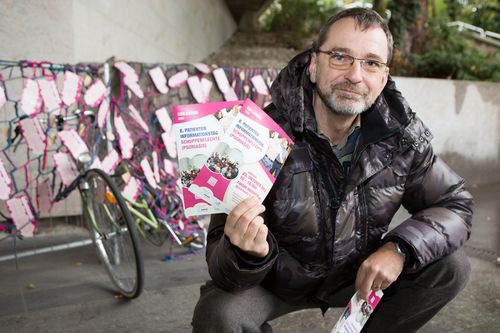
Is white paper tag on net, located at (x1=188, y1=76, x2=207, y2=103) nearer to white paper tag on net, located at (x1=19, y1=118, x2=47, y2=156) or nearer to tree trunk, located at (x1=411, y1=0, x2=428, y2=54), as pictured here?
white paper tag on net, located at (x1=19, y1=118, x2=47, y2=156)

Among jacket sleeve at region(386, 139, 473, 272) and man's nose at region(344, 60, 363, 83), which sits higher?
man's nose at region(344, 60, 363, 83)

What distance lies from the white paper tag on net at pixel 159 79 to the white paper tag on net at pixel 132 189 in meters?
0.84

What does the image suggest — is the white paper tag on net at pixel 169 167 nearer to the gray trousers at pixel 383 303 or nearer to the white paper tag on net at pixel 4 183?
the white paper tag on net at pixel 4 183

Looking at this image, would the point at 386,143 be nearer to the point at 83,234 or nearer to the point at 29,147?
the point at 29,147

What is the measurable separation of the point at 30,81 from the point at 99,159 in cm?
84

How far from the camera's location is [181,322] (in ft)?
9.55

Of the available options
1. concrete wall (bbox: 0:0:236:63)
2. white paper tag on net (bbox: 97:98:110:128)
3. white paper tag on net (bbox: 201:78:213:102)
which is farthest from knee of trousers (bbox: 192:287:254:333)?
concrete wall (bbox: 0:0:236:63)

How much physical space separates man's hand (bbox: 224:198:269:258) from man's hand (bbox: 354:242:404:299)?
48 cm

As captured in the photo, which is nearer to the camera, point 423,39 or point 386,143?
point 386,143

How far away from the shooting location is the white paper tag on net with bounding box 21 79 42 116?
3.46 m

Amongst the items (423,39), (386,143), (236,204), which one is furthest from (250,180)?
(423,39)

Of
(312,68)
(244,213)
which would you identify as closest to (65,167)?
(312,68)

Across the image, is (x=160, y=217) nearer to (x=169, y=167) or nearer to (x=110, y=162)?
(x=169, y=167)

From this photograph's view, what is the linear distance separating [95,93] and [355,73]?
2539 millimetres
